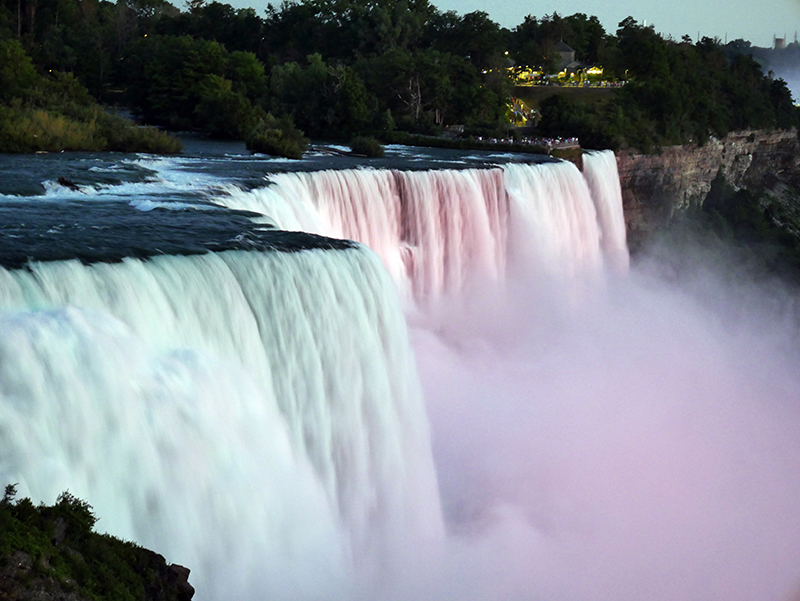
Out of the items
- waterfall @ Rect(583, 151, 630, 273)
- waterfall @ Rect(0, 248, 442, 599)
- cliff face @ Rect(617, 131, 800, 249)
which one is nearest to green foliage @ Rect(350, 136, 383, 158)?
waterfall @ Rect(583, 151, 630, 273)

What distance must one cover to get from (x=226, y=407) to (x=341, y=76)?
3301 centimetres

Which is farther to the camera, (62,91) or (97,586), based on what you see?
(62,91)

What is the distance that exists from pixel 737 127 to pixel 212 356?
142 ft

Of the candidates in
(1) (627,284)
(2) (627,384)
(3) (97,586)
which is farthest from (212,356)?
(1) (627,284)

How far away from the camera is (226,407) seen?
11.1m

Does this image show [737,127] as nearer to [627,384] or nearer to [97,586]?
[627,384]

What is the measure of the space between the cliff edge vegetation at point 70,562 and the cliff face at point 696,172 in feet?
101

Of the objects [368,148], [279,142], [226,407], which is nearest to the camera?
[226,407]

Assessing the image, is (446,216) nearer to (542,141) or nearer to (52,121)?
(52,121)

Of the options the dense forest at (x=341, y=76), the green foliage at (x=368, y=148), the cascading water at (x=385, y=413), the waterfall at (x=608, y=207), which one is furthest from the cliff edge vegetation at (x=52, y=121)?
the waterfall at (x=608, y=207)

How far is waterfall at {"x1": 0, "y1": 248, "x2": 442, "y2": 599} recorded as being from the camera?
9406 mm

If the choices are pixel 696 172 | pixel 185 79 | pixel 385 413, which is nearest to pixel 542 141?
pixel 696 172

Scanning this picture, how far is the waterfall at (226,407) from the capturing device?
370 inches

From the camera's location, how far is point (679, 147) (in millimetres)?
44125
